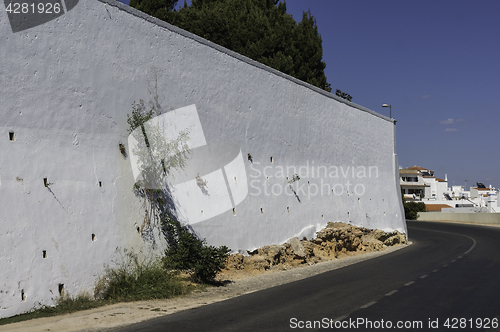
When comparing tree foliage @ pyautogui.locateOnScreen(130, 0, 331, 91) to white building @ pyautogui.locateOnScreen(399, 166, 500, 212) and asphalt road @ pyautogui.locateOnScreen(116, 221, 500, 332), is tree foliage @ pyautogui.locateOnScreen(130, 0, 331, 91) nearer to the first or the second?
asphalt road @ pyautogui.locateOnScreen(116, 221, 500, 332)

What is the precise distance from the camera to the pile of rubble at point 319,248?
15.4 m

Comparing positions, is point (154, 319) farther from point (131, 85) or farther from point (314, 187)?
point (314, 187)

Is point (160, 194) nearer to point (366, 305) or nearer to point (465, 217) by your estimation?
point (366, 305)

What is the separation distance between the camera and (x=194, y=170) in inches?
559

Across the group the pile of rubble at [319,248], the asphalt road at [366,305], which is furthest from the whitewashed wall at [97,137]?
the asphalt road at [366,305]

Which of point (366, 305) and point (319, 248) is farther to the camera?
point (319, 248)

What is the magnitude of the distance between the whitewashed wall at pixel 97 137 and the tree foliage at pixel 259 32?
37.4 feet

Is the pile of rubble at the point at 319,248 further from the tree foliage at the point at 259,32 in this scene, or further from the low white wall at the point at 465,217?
the low white wall at the point at 465,217

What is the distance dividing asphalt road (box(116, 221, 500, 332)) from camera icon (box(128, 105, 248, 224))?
3.57m

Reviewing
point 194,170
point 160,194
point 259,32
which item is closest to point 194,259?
point 160,194

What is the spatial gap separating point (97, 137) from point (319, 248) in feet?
37.8

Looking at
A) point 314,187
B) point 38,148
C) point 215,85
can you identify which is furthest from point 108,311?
point 314,187

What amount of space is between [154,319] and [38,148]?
412 centimetres

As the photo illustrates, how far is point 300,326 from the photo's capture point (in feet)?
26.3
